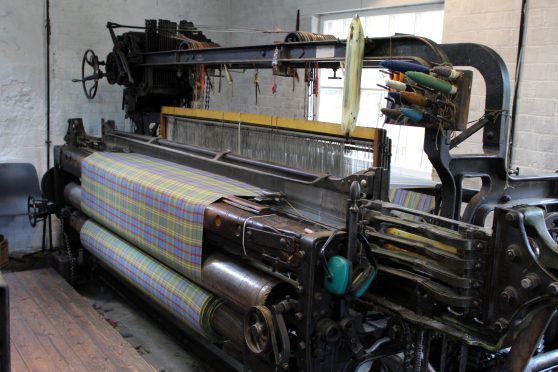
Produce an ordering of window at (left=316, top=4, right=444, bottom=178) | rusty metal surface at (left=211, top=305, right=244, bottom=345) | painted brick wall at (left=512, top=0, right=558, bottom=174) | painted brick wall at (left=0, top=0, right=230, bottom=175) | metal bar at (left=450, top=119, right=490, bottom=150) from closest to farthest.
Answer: metal bar at (left=450, top=119, right=490, bottom=150)
rusty metal surface at (left=211, top=305, right=244, bottom=345)
painted brick wall at (left=512, top=0, right=558, bottom=174)
window at (left=316, top=4, right=444, bottom=178)
painted brick wall at (left=0, top=0, right=230, bottom=175)

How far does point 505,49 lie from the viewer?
3725 millimetres

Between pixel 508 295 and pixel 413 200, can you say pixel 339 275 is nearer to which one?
pixel 508 295

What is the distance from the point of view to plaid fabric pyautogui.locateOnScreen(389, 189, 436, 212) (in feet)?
9.12

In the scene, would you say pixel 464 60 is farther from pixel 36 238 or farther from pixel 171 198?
pixel 36 238

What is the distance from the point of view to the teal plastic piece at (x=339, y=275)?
179 cm

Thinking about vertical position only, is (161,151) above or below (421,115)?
below

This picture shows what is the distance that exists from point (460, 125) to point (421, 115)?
137 mm

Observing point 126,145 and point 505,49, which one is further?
point 126,145

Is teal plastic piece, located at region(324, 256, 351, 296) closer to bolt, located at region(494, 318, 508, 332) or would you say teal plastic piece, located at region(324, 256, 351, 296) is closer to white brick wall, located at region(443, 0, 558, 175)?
bolt, located at region(494, 318, 508, 332)

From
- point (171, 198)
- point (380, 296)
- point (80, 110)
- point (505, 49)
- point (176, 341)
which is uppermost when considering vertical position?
point (505, 49)

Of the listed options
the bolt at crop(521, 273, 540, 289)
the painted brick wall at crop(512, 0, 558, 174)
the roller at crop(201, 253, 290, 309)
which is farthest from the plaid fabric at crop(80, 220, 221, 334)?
the painted brick wall at crop(512, 0, 558, 174)

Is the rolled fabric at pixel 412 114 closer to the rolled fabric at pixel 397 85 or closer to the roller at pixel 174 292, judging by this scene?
the rolled fabric at pixel 397 85

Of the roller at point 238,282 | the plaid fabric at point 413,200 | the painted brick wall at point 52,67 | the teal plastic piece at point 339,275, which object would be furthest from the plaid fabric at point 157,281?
the painted brick wall at point 52,67

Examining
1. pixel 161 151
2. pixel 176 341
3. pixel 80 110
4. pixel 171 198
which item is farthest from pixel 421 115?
pixel 80 110
